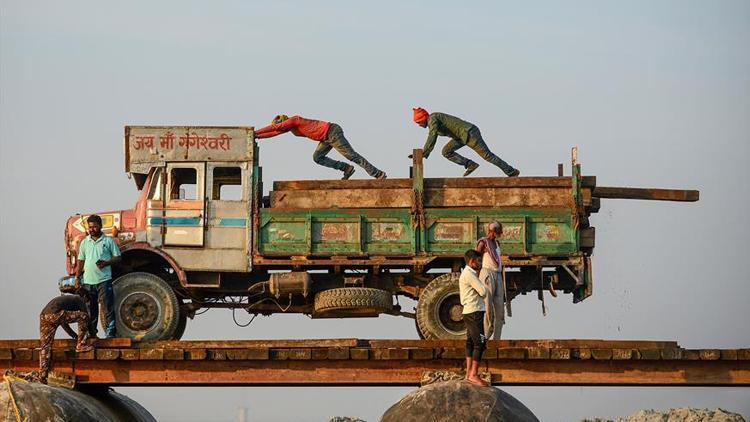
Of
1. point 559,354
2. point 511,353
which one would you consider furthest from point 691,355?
point 511,353

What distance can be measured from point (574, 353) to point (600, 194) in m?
4.25

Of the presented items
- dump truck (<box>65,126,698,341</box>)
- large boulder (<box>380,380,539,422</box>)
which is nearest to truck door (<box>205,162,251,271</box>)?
dump truck (<box>65,126,698,341</box>)

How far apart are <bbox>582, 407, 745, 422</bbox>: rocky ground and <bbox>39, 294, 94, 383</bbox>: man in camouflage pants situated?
1080 cm

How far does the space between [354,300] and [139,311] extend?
330cm

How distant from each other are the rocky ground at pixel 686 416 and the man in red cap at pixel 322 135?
7.01 meters

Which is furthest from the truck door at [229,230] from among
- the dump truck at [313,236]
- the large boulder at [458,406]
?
the large boulder at [458,406]

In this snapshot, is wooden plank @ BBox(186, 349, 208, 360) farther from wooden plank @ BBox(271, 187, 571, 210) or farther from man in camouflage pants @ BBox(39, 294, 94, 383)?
wooden plank @ BBox(271, 187, 571, 210)

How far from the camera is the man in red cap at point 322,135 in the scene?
24.8 meters

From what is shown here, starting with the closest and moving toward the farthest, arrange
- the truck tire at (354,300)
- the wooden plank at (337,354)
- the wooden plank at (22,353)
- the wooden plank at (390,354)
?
1. the wooden plank at (390,354)
2. the wooden plank at (337,354)
3. the wooden plank at (22,353)
4. the truck tire at (354,300)

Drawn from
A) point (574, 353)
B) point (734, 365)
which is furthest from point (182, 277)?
point (734, 365)

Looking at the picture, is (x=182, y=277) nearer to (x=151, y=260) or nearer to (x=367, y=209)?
(x=151, y=260)

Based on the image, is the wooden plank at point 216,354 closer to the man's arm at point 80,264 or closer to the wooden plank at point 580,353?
the man's arm at point 80,264

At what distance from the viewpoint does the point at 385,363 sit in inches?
845

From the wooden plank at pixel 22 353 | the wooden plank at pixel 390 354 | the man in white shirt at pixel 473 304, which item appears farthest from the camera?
the wooden plank at pixel 22 353
